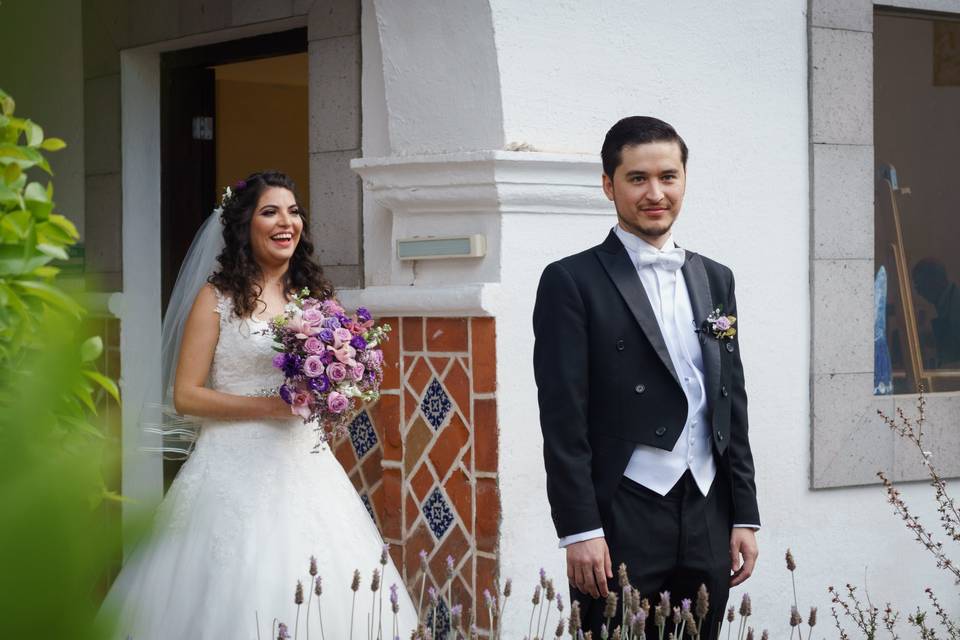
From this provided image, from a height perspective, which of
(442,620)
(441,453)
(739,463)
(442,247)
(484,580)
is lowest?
(442,620)

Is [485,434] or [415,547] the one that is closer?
[485,434]

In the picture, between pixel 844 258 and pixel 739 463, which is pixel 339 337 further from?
pixel 844 258

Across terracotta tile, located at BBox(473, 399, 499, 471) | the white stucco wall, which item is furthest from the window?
terracotta tile, located at BBox(473, 399, 499, 471)

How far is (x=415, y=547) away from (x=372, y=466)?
15.9 inches

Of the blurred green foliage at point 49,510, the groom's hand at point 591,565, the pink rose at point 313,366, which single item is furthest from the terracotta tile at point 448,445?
the blurred green foliage at point 49,510

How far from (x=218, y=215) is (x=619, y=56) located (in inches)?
61.1

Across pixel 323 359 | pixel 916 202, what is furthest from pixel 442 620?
pixel 916 202

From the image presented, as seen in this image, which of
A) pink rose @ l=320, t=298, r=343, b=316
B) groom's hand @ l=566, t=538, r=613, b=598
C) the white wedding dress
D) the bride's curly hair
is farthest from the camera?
the bride's curly hair

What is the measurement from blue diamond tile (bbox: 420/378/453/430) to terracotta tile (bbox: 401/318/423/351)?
0.16m

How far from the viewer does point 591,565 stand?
284 cm

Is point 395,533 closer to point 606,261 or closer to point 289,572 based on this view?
point 289,572

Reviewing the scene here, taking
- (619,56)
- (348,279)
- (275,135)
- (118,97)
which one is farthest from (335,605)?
(275,135)

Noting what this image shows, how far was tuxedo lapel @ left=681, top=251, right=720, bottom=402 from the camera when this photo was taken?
2998 millimetres

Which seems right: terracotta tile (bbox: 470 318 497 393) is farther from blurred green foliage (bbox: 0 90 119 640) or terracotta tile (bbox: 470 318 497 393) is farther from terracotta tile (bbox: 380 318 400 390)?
blurred green foliage (bbox: 0 90 119 640)
